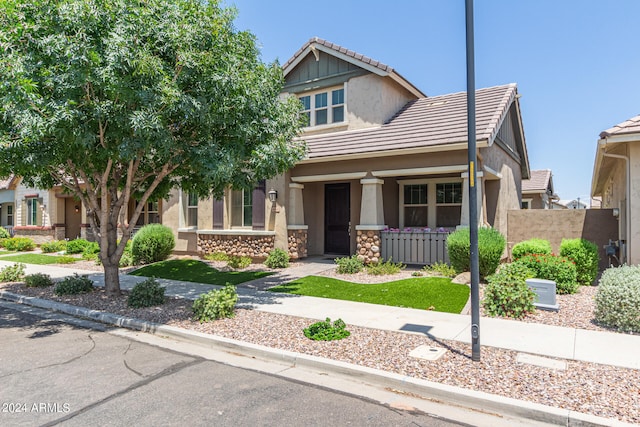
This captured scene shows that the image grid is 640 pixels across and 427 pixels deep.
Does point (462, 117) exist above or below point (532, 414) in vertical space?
above

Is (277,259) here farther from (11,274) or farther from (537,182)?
(537,182)

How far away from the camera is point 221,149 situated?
8344mm

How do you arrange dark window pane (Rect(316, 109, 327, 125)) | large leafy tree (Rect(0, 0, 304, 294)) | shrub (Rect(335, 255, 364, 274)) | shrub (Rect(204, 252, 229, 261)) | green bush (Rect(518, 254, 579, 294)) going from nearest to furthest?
large leafy tree (Rect(0, 0, 304, 294)) < green bush (Rect(518, 254, 579, 294)) < shrub (Rect(335, 255, 364, 274)) < shrub (Rect(204, 252, 229, 261)) < dark window pane (Rect(316, 109, 327, 125))

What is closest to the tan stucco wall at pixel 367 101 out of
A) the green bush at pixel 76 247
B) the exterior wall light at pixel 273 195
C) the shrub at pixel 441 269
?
the exterior wall light at pixel 273 195

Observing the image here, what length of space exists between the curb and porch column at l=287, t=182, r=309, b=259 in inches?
285

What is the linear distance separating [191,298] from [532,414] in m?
7.38

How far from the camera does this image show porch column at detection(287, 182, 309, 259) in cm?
1407

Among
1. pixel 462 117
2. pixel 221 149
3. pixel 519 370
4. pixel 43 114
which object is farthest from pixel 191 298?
pixel 462 117

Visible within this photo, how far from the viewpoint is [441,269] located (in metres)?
10.9

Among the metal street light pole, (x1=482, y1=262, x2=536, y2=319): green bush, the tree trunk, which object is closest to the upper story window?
the tree trunk

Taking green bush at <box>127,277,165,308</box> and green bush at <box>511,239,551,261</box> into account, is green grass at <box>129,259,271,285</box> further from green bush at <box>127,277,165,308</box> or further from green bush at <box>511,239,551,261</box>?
green bush at <box>511,239,551,261</box>

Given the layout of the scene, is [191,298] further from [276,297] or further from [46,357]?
[46,357]

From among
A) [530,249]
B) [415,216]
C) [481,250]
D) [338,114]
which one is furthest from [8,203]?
[530,249]

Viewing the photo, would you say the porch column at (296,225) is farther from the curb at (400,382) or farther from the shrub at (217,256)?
the curb at (400,382)
